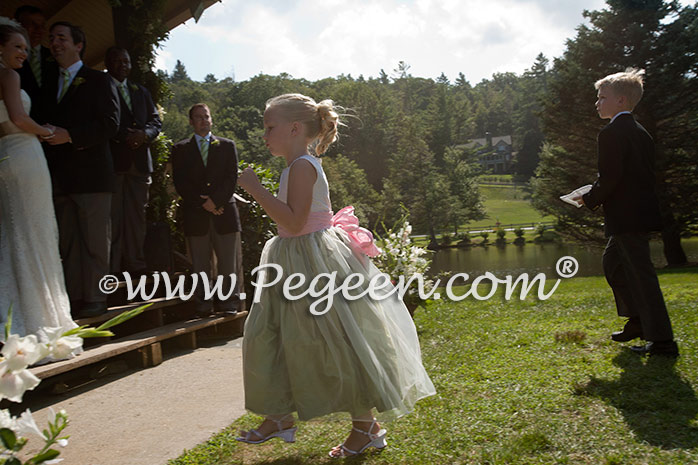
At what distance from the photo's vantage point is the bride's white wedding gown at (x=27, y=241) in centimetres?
461

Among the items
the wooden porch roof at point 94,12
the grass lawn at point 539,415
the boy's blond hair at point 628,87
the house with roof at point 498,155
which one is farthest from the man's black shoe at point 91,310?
the house with roof at point 498,155

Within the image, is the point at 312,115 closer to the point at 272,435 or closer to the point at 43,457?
the point at 272,435

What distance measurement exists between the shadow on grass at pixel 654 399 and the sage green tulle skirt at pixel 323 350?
125cm

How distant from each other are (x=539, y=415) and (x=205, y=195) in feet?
15.6

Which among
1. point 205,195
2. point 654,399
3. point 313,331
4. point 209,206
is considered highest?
point 205,195

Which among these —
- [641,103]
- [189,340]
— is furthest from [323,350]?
[641,103]

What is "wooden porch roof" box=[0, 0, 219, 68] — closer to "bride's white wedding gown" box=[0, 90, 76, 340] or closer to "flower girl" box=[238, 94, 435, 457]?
"bride's white wedding gown" box=[0, 90, 76, 340]

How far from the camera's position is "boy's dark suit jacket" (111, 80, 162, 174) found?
249 inches

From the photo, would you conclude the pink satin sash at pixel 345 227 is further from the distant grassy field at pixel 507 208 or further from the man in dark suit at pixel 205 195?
the distant grassy field at pixel 507 208

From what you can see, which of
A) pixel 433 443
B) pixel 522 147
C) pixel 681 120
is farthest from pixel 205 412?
pixel 522 147

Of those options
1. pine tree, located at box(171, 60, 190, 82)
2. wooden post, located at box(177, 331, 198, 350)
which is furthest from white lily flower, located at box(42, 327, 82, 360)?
pine tree, located at box(171, 60, 190, 82)

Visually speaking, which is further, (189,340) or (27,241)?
(189,340)

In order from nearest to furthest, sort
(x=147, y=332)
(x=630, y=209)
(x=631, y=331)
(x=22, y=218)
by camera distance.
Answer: (x=22, y=218) < (x=630, y=209) < (x=631, y=331) < (x=147, y=332)

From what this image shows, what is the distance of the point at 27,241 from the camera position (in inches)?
186
